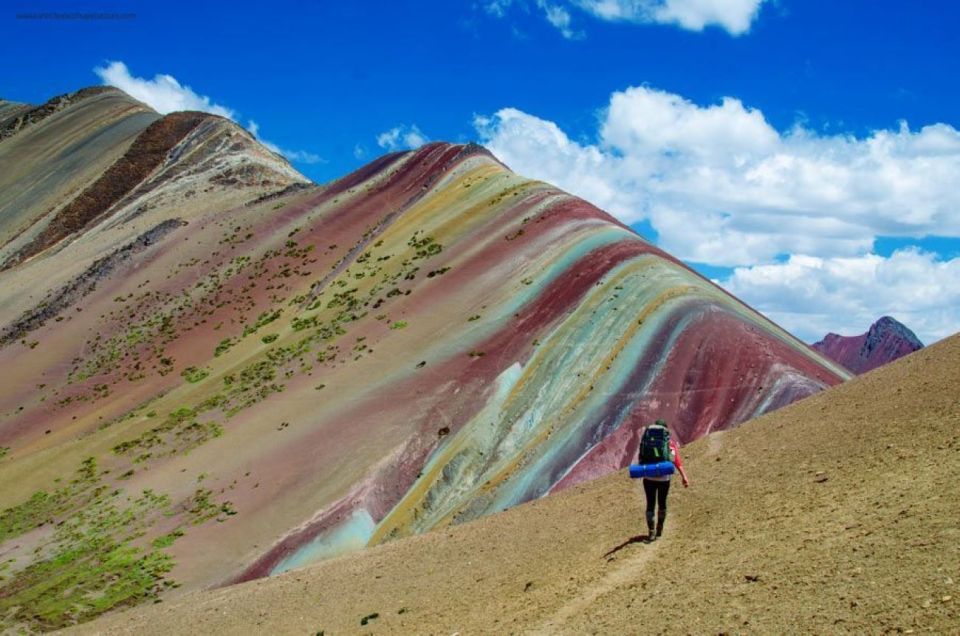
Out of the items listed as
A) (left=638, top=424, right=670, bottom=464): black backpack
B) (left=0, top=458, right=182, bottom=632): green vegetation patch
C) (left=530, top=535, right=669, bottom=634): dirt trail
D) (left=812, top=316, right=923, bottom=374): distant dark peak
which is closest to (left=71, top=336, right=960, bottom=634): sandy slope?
(left=530, top=535, right=669, bottom=634): dirt trail

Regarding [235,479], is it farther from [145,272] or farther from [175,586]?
[145,272]

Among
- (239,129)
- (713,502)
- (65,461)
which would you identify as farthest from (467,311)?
(239,129)

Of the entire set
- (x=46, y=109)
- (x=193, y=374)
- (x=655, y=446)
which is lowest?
(x=655, y=446)

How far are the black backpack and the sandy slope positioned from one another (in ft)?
3.88

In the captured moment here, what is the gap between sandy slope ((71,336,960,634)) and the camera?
9.38 meters

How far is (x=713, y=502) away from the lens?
1423 centimetres

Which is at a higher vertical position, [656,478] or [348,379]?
[348,379]

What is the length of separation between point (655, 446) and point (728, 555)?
2.41 meters

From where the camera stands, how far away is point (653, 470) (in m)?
13.4

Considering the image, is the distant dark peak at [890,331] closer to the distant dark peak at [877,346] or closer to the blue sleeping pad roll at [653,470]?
the distant dark peak at [877,346]

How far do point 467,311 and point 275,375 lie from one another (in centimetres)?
876

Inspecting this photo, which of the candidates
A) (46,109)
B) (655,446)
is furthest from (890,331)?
(46,109)

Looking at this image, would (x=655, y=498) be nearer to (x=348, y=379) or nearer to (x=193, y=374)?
(x=348, y=379)

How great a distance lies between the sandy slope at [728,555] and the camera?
938 centimetres
